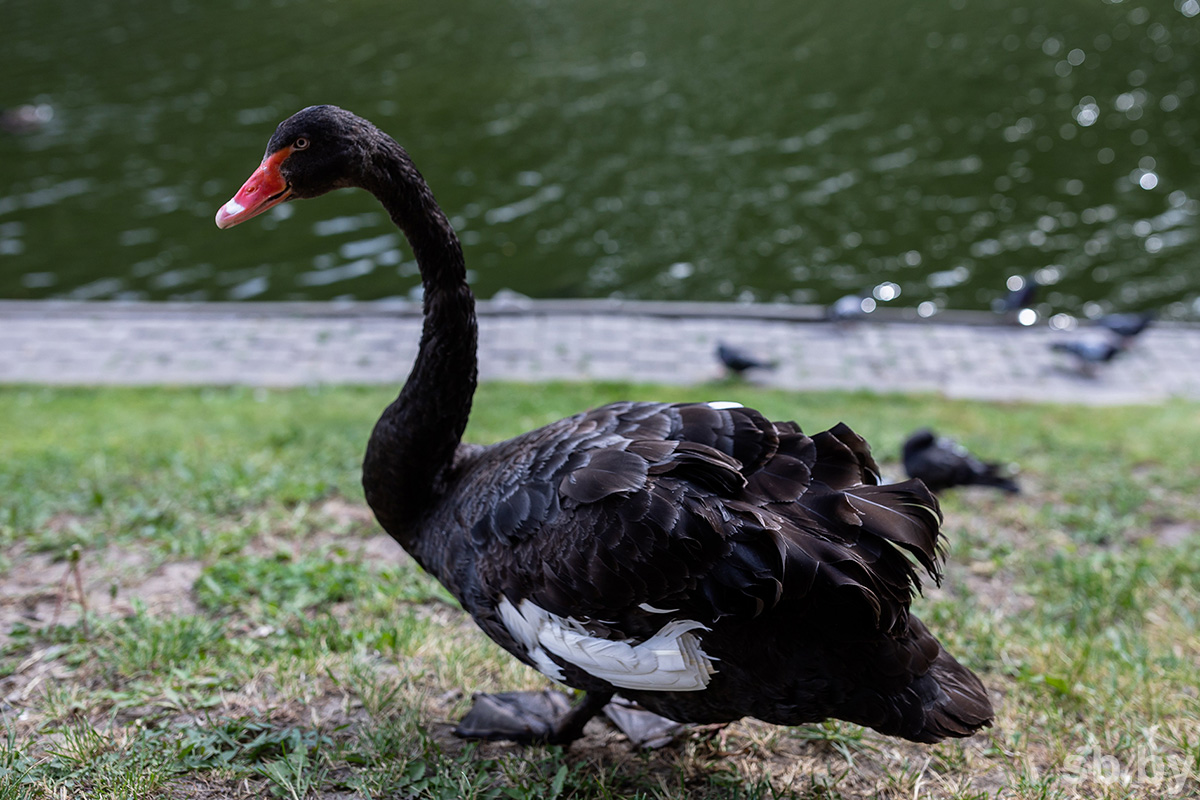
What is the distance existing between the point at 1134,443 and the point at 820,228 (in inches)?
255

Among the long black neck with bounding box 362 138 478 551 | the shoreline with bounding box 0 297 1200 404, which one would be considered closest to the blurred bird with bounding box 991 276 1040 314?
the shoreline with bounding box 0 297 1200 404

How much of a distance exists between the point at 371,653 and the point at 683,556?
1572 millimetres

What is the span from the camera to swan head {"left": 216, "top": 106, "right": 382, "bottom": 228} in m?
2.65

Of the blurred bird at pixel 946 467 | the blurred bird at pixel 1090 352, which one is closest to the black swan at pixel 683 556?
the blurred bird at pixel 946 467

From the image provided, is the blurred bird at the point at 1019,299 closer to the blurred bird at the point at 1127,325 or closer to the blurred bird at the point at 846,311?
the blurred bird at the point at 1127,325

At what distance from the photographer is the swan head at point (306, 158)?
2646 mm

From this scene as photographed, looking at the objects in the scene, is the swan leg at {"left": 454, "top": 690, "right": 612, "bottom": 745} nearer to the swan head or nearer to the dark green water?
the swan head

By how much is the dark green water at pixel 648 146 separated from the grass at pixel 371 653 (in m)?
6.35

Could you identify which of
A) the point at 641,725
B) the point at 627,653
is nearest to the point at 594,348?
the point at 641,725

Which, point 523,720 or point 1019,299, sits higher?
point 523,720

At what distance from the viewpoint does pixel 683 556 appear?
2293 millimetres

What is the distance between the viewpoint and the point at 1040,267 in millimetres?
11453

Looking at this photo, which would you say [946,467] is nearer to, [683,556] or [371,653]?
[371,653]

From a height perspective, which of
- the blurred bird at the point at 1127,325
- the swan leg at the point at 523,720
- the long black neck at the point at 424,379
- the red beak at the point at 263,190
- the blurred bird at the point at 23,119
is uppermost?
the blurred bird at the point at 23,119
